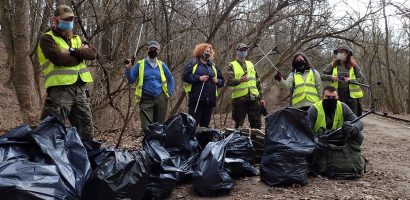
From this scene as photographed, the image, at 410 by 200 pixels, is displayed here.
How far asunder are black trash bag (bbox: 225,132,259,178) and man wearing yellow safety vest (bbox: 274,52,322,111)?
1313 millimetres

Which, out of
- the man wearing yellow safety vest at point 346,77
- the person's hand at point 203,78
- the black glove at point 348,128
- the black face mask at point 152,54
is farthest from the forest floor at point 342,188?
the black face mask at point 152,54

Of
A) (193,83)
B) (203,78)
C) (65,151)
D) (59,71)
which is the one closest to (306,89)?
(203,78)

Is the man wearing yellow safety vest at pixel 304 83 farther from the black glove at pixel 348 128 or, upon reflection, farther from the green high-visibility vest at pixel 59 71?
the green high-visibility vest at pixel 59 71

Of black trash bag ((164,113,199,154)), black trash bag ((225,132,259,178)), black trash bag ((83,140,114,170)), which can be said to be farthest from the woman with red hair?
black trash bag ((83,140,114,170))

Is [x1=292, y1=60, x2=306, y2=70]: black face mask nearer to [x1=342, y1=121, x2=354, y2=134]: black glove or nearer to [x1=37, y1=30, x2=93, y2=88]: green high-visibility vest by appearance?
[x1=342, y1=121, x2=354, y2=134]: black glove

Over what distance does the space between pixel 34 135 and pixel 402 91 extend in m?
25.6

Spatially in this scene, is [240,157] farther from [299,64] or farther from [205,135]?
[299,64]

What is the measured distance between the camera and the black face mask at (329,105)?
16.1 ft

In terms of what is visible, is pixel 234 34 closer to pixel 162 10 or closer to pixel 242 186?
pixel 162 10

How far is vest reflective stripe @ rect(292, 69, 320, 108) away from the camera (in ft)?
18.7

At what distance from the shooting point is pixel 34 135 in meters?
3.24

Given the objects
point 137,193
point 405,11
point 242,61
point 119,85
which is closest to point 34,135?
point 137,193

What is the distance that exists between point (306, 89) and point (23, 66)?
14.9 ft

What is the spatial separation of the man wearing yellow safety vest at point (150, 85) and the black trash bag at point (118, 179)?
6.10 ft
